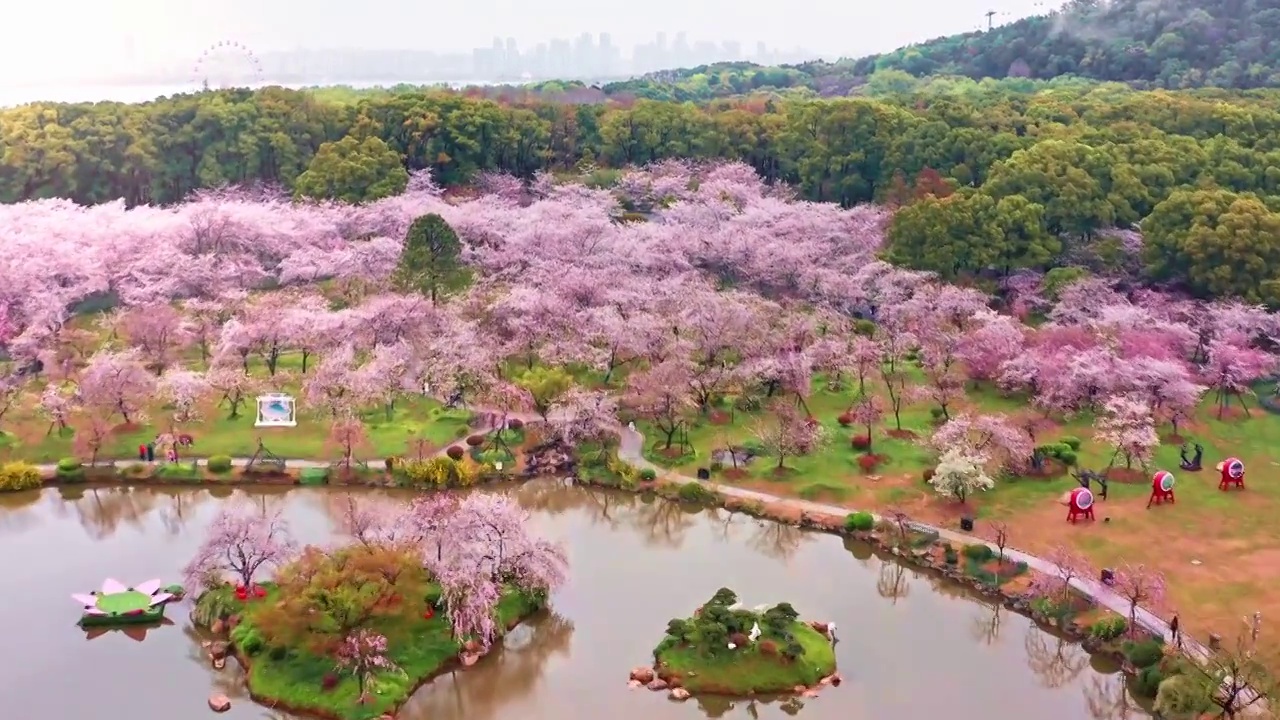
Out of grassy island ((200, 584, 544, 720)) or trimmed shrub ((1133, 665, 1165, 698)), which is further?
trimmed shrub ((1133, 665, 1165, 698))

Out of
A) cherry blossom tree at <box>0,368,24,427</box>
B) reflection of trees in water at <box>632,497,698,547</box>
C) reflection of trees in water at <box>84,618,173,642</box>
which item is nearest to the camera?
reflection of trees in water at <box>84,618,173,642</box>

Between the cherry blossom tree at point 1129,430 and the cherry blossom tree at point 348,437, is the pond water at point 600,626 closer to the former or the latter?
the cherry blossom tree at point 348,437

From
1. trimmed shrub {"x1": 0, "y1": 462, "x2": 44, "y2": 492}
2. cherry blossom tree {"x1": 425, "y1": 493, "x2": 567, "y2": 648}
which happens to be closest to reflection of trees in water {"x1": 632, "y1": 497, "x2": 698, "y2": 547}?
cherry blossom tree {"x1": 425, "y1": 493, "x2": 567, "y2": 648}

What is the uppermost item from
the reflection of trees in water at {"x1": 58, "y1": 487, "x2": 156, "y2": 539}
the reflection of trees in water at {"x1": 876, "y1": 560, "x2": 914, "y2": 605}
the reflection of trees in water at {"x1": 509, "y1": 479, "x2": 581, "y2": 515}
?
the reflection of trees in water at {"x1": 58, "y1": 487, "x2": 156, "y2": 539}

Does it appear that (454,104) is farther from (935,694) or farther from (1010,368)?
(935,694)

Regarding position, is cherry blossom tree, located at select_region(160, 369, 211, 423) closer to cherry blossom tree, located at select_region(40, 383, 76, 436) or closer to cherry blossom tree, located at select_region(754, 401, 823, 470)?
cherry blossom tree, located at select_region(40, 383, 76, 436)

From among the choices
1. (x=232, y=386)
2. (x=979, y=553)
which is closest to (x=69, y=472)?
(x=232, y=386)

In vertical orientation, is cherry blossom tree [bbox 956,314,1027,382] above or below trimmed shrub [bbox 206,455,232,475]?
above
